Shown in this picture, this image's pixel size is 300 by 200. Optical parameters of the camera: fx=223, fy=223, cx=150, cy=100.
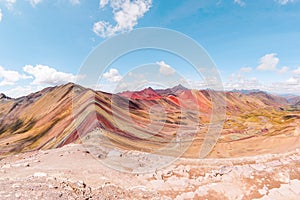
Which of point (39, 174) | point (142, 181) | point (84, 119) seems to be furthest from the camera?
point (84, 119)

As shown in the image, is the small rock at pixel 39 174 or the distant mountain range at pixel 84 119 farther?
the distant mountain range at pixel 84 119

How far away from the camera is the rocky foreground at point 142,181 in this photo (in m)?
15.5

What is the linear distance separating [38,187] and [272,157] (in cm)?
2582

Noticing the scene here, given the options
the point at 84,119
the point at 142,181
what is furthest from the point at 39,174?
the point at 84,119

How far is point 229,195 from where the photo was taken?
18.8 m

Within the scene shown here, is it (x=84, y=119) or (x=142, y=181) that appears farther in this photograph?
(x=84, y=119)

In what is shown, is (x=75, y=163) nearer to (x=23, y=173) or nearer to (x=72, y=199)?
(x=23, y=173)

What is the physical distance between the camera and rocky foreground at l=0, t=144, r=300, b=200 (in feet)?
50.8

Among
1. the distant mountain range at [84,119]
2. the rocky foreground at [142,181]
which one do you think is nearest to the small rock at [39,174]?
the rocky foreground at [142,181]

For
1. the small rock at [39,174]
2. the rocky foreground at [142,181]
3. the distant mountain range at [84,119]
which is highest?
the distant mountain range at [84,119]

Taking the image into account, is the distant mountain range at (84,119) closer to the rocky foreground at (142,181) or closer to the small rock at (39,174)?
the rocky foreground at (142,181)

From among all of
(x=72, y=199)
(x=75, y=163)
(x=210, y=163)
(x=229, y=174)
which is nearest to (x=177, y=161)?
(x=210, y=163)

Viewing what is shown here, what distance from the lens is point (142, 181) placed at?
64.4 ft

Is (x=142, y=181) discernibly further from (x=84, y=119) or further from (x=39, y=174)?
(x=84, y=119)
